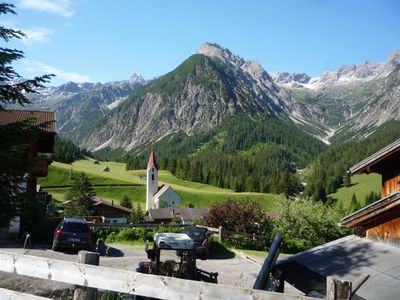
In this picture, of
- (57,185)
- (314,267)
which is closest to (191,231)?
(314,267)

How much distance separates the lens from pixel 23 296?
5.35 m

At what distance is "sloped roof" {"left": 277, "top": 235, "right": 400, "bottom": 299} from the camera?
7.80m

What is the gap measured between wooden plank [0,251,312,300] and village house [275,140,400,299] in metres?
4.19

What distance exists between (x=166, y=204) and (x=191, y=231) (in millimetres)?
82644

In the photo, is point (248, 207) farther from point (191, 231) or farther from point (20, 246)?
point (20, 246)

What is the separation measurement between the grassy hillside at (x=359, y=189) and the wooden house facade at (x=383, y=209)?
463 feet

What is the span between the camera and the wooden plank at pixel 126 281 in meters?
4.25

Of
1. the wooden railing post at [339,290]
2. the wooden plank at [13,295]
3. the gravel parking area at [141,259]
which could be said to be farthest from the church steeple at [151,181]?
the wooden railing post at [339,290]

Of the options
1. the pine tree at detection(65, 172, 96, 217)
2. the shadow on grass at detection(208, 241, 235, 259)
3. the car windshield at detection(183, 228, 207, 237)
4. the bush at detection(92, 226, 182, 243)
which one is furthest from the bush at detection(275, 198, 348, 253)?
the pine tree at detection(65, 172, 96, 217)

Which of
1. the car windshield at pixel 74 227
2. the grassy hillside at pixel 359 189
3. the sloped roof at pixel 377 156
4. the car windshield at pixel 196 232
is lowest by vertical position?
the car windshield at pixel 196 232

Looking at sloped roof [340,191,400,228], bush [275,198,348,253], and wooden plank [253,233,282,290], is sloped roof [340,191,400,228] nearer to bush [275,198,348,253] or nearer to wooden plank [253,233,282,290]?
wooden plank [253,233,282,290]

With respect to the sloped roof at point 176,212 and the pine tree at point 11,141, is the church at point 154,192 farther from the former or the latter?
the pine tree at point 11,141

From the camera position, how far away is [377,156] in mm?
12375

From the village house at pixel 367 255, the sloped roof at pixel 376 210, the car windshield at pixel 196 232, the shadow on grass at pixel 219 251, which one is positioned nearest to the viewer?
the village house at pixel 367 255
